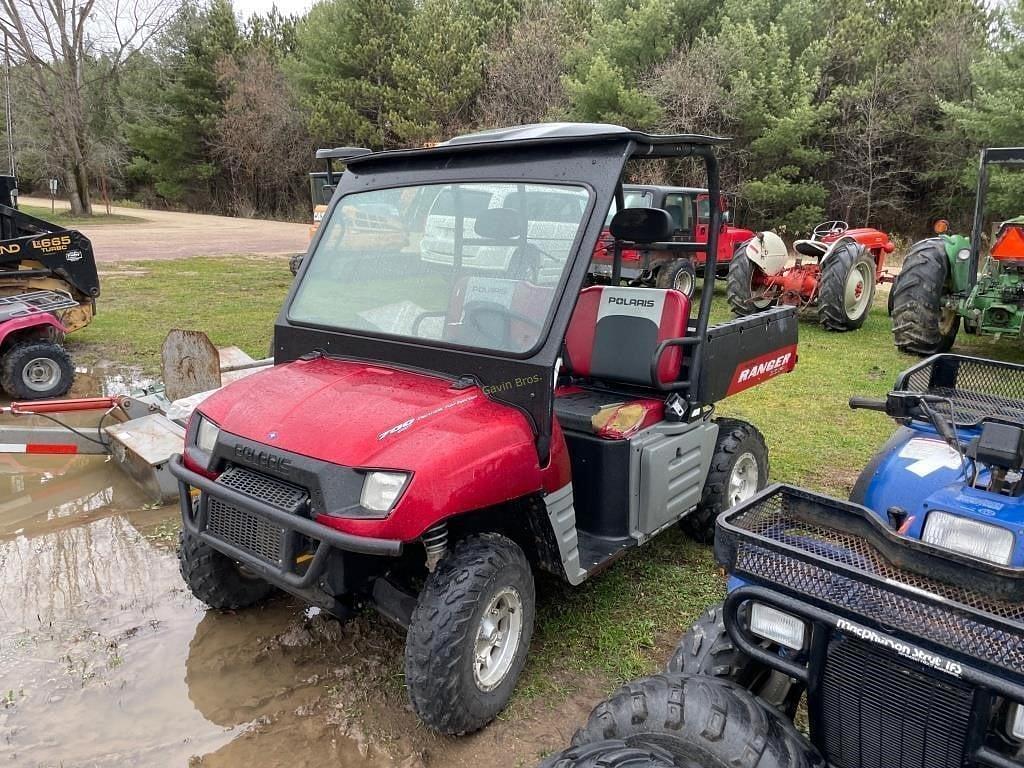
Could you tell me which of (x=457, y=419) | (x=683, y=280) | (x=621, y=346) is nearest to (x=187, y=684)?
(x=457, y=419)

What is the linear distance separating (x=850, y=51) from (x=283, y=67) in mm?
25559

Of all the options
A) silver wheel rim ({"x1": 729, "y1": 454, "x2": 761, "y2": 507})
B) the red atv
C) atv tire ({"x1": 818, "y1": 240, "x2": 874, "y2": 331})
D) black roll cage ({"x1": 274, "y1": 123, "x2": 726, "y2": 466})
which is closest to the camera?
black roll cage ({"x1": 274, "y1": 123, "x2": 726, "y2": 466})

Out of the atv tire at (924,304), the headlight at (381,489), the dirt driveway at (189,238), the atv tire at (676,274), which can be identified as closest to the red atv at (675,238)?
the atv tire at (676,274)

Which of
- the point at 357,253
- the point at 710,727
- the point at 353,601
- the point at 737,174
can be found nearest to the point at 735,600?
the point at 710,727

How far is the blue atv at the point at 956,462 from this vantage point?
203 cm

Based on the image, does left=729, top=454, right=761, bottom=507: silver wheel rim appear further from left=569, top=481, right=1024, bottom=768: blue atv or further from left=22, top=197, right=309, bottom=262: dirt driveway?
left=22, top=197, right=309, bottom=262: dirt driveway

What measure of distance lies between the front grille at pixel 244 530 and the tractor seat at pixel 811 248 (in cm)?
999

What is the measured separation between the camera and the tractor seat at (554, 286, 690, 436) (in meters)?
3.70

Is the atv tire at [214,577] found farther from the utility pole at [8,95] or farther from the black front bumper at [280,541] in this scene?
the utility pole at [8,95]

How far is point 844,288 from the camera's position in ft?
31.6

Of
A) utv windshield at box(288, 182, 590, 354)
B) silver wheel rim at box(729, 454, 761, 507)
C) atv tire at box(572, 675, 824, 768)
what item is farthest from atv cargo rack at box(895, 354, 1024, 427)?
atv tire at box(572, 675, 824, 768)

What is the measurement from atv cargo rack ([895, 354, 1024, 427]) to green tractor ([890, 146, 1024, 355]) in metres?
4.09

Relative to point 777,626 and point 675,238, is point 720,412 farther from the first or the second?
point 675,238

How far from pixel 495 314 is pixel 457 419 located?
1.62ft
